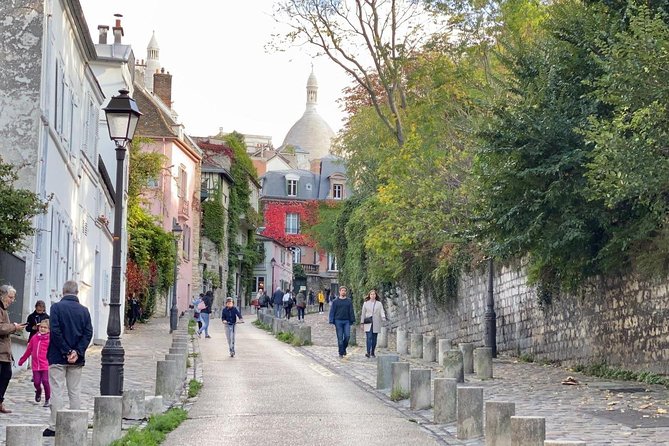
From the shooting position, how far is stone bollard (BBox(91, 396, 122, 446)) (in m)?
12.9

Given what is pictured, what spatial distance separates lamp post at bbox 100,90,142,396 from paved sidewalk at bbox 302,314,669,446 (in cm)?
386

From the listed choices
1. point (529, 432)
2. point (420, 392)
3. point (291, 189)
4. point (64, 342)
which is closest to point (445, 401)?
point (420, 392)

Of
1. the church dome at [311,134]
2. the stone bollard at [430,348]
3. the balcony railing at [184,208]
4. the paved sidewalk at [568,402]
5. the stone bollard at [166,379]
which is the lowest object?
the paved sidewalk at [568,402]

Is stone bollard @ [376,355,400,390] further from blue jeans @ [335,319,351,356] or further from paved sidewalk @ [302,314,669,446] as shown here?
blue jeans @ [335,319,351,356]

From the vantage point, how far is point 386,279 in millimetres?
44125

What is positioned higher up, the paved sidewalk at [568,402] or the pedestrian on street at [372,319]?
the pedestrian on street at [372,319]

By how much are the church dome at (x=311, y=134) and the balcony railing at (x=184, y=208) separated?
4344 inches

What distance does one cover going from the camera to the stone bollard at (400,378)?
1919cm

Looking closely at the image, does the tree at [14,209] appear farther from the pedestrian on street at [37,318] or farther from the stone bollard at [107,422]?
the stone bollard at [107,422]

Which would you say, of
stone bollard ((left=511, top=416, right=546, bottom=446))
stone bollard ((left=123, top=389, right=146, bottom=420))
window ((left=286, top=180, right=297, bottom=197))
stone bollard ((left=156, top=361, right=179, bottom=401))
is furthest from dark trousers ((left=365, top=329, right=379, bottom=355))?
window ((left=286, top=180, right=297, bottom=197))

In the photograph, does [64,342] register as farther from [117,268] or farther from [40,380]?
[40,380]

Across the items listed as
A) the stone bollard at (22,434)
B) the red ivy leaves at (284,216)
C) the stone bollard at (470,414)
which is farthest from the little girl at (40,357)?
the red ivy leaves at (284,216)

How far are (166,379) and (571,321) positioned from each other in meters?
11.0

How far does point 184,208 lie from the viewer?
6888 centimetres
